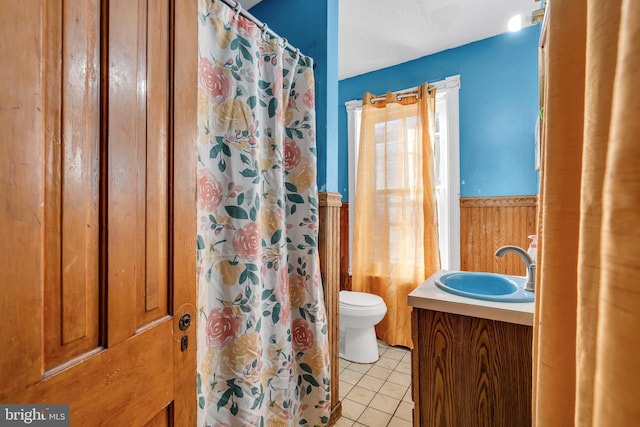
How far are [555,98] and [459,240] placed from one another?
6.92 feet

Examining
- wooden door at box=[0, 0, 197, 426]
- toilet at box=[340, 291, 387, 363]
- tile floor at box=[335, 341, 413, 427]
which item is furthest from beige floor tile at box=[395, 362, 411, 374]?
wooden door at box=[0, 0, 197, 426]

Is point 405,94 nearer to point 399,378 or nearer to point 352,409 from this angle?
point 399,378

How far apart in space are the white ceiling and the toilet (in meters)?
2.03

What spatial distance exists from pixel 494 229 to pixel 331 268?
1.46 meters

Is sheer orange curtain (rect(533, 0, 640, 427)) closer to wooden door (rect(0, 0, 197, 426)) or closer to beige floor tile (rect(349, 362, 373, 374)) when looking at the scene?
wooden door (rect(0, 0, 197, 426))

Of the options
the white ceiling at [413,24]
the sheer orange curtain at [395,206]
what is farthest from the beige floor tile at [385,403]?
the white ceiling at [413,24]

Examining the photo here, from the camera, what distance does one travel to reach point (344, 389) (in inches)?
73.4

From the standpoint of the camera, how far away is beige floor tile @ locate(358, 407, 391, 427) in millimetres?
1574

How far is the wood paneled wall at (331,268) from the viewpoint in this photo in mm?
1543

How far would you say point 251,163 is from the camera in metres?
1.17

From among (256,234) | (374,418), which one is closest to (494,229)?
(374,418)

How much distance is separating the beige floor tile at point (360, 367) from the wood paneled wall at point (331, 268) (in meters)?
0.48

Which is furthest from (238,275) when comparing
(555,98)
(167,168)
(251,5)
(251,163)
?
(251,5)

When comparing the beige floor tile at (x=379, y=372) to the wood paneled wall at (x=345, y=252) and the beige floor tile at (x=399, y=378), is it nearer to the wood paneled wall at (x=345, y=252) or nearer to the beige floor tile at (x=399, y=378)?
the beige floor tile at (x=399, y=378)
